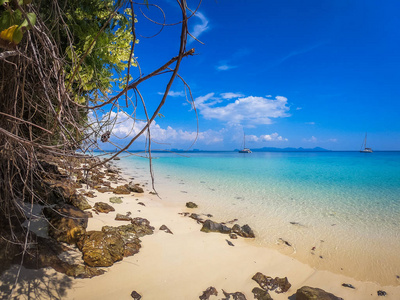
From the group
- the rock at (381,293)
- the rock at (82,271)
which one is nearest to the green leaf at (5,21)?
the rock at (82,271)

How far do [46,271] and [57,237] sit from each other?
78 centimetres

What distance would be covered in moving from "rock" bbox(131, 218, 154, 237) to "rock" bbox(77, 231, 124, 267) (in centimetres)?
104

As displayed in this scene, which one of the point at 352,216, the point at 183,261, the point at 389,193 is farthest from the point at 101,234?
the point at 389,193

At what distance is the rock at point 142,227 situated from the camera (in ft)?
16.5

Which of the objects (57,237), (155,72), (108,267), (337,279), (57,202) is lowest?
(337,279)

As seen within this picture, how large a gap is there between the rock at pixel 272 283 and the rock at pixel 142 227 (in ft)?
8.72

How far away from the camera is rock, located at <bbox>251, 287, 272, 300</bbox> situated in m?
3.45

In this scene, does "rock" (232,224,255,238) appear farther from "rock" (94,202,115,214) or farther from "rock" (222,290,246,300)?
"rock" (94,202,115,214)

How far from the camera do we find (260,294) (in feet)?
11.5

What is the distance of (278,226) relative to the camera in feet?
22.2

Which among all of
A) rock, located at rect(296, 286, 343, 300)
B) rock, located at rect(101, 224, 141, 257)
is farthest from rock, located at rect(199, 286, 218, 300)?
rock, located at rect(101, 224, 141, 257)

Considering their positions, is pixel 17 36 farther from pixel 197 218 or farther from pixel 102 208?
pixel 197 218

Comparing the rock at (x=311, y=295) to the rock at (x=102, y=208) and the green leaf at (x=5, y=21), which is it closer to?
the green leaf at (x=5, y=21)

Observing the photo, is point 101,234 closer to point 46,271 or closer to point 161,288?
point 46,271
